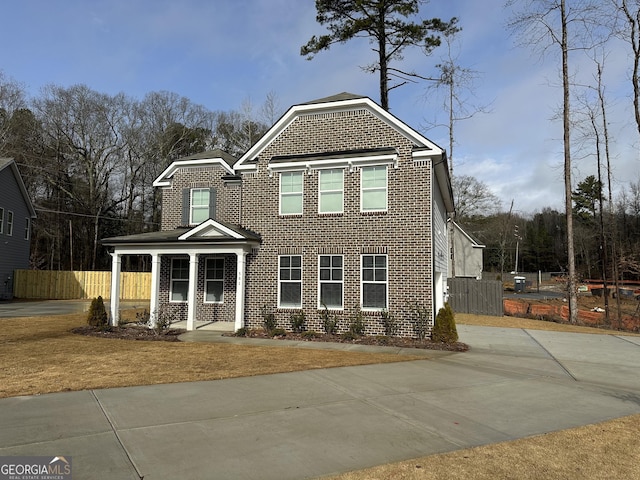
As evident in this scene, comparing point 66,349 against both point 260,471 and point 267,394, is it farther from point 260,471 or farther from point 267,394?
point 260,471

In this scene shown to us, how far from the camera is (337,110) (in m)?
14.5

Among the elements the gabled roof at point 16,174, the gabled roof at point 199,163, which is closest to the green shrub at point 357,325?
the gabled roof at point 199,163

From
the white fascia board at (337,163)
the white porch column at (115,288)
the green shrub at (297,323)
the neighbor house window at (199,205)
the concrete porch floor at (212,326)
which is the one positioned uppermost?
the white fascia board at (337,163)

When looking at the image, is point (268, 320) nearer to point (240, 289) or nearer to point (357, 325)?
point (240, 289)

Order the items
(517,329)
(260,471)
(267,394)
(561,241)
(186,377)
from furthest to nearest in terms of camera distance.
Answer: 1. (561,241)
2. (517,329)
3. (186,377)
4. (267,394)
5. (260,471)

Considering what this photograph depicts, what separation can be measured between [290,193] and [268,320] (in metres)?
4.36

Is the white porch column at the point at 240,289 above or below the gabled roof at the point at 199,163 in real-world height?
below

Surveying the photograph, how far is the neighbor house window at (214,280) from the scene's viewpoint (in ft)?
53.4

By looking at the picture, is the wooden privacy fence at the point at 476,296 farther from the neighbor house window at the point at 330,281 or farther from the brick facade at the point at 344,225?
the neighbor house window at the point at 330,281

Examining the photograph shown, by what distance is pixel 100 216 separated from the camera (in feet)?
140

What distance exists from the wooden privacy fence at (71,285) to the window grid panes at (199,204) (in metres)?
20.0

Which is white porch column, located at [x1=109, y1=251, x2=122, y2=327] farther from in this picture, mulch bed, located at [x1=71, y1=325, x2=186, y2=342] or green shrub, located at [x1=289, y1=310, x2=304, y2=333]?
green shrub, located at [x1=289, y1=310, x2=304, y2=333]

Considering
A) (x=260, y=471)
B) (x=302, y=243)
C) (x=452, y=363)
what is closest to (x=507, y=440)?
(x=260, y=471)

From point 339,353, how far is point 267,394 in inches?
160
